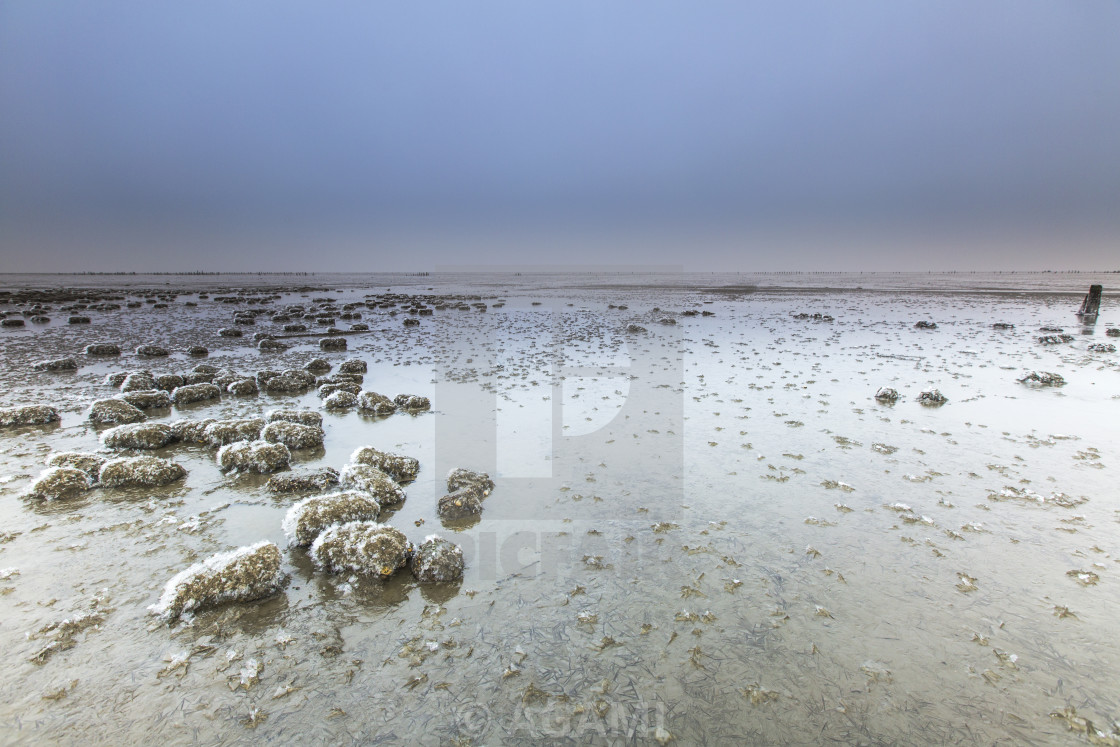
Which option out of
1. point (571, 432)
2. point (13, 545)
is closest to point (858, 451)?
point (571, 432)

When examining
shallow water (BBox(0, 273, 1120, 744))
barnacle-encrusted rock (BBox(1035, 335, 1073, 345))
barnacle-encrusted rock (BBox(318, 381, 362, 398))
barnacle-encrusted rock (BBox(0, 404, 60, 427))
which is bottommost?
→ shallow water (BBox(0, 273, 1120, 744))

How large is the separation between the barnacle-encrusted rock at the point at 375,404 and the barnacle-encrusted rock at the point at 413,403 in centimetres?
24

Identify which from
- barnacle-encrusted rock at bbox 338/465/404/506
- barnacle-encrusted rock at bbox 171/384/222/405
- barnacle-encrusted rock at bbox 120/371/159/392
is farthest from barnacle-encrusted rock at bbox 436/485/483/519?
barnacle-encrusted rock at bbox 120/371/159/392

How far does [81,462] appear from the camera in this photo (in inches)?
290

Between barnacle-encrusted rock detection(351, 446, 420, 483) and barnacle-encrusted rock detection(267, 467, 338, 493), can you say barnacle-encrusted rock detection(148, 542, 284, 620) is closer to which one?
barnacle-encrusted rock detection(267, 467, 338, 493)

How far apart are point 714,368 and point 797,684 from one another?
12.7 metres

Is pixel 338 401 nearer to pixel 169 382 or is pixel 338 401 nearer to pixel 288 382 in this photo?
pixel 288 382

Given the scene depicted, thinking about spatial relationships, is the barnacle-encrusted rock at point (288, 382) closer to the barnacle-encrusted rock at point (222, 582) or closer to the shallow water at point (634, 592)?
the shallow water at point (634, 592)

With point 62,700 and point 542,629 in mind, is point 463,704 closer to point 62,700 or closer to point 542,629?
point 542,629

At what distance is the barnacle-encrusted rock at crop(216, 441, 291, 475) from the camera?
7.81m

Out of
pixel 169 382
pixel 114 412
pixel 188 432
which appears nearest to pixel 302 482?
pixel 188 432

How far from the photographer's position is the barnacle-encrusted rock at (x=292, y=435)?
28.9 feet

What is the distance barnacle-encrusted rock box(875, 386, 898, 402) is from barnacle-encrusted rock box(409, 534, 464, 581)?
37.6ft

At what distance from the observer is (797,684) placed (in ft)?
12.3
